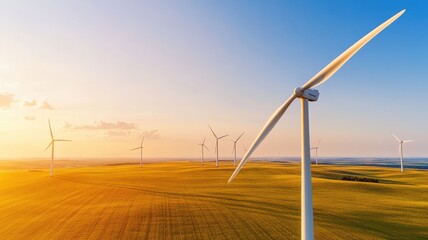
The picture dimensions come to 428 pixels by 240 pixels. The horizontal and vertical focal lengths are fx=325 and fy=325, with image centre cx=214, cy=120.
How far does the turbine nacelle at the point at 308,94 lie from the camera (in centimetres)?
1773

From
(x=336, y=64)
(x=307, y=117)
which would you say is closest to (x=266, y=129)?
(x=307, y=117)

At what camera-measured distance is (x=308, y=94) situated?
1783cm

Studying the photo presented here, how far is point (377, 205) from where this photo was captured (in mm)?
38406

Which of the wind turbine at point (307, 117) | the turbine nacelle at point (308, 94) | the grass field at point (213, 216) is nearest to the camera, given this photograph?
the wind turbine at point (307, 117)

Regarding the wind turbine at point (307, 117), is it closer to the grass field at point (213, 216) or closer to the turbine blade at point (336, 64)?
the turbine blade at point (336, 64)

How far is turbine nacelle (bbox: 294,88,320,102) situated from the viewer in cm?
1773

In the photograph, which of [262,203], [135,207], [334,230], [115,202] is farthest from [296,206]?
[115,202]

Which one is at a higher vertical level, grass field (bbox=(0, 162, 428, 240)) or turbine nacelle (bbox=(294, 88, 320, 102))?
turbine nacelle (bbox=(294, 88, 320, 102))

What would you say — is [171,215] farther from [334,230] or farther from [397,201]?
[397,201]

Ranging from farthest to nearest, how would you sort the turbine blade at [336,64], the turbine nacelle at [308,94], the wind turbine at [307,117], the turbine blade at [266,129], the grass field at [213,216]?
1. the grass field at [213,216]
2. the turbine blade at [266,129]
3. the turbine nacelle at [308,94]
4. the wind turbine at [307,117]
5. the turbine blade at [336,64]

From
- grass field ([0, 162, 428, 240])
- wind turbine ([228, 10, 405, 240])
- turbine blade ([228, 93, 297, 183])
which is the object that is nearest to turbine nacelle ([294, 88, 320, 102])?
wind turbine ([228, 10, 405, 240])

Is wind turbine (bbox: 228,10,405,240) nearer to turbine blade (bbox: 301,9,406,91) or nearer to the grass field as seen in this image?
turbine blade (bbox: 301,9,406,91)

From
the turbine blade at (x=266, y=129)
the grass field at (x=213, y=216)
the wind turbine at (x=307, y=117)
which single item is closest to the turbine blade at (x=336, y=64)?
the wind turbine at (x=307, y=117)

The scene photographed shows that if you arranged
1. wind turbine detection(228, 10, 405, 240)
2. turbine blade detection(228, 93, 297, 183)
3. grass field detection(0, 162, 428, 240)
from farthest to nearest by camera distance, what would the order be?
grass field detection(0, 162, 428, 240), turbine blade detection(228, 93, 297, 183), wind turbine detection(228, 10, 405, 240)
